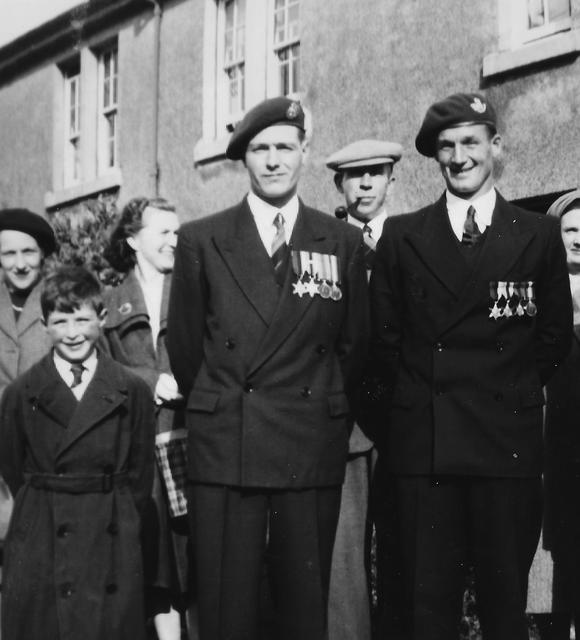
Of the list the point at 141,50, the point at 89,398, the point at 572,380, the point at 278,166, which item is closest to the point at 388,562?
the point at 572,380

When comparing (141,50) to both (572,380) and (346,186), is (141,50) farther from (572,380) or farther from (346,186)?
(572,380)

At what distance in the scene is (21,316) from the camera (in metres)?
5.12

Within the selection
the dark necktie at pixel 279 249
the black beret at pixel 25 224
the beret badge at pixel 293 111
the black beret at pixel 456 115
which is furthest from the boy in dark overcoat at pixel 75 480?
the black beret at pixel 456 115

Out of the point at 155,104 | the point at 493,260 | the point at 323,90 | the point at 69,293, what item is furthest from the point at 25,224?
the point at 155,104

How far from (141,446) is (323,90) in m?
6.06

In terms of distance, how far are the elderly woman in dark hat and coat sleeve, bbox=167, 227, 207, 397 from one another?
1.70 m

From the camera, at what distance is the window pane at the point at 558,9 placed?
7840 millimetres

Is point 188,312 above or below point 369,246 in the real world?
below

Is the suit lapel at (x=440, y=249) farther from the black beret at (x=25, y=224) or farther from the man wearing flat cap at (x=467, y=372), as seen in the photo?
the black beret at (x=25, y=224)

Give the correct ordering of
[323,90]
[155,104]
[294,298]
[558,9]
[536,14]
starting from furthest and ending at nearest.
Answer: [155,104] → [323,90] → [536,14] → [558,9] → [294,298]

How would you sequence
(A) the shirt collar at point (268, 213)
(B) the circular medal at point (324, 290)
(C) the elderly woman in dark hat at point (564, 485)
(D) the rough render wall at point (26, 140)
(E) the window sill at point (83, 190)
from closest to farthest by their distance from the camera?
(B) the circular medal at point (324, 290), (A) the shirt collar at point (268, 213), (C) the elderly woman in dark hat at point (564, 485), (E) the window sill at point (83, 190), (D) the rough render wall at point (26, 140)

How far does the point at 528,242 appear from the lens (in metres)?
4.05

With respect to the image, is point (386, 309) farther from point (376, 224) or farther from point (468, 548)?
point (468, 548)

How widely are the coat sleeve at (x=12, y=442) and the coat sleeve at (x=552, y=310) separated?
213cm
